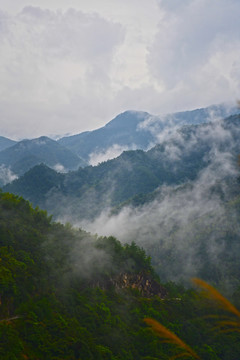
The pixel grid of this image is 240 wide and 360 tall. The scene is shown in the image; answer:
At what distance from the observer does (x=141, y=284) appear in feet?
145

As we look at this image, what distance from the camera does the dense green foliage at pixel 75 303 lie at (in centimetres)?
2166

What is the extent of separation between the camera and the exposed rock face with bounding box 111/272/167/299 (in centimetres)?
4156

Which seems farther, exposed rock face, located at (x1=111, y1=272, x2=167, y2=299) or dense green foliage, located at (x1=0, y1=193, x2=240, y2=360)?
exposed rock face, located at (x1=111, y1=272, x2=167, y2=299)

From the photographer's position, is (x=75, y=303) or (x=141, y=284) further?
(x=141, y=284)

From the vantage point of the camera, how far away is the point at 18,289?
26.5 meters

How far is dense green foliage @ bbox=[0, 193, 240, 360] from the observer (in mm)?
21656

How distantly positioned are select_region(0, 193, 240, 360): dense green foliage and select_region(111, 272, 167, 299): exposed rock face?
644 millimetres

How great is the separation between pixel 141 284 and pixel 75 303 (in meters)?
15.8

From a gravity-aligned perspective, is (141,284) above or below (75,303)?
above

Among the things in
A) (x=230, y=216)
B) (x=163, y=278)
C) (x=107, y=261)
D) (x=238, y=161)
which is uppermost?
(x=230, y=216)

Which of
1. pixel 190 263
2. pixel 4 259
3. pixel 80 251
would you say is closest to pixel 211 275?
pixel 190 263

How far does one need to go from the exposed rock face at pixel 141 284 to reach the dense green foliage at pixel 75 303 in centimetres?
64

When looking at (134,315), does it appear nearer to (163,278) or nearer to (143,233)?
(163,278)

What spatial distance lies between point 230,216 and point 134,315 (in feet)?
413
